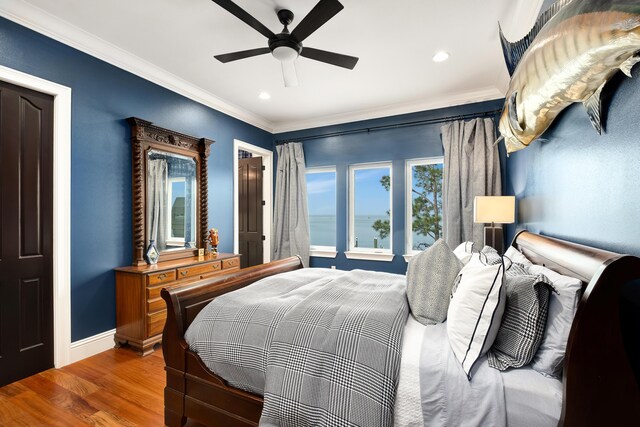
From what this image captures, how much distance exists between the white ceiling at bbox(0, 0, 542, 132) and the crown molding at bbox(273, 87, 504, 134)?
2 centimetres

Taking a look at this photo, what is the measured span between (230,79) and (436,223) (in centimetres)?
331

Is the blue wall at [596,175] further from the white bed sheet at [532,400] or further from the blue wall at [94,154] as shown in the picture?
the blue wall at [94,154]

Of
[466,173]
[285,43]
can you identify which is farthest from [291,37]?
[466,173]

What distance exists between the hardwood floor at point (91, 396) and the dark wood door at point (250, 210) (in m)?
2.63

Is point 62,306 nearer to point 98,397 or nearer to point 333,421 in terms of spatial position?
point 98,397

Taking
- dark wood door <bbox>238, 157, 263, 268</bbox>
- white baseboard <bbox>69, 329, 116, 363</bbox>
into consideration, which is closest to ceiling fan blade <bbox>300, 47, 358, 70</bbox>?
dark wood door <bbox>238, 157, 263, 268</bbox>

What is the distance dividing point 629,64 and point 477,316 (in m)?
1.02

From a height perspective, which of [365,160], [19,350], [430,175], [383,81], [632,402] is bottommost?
[19,350]

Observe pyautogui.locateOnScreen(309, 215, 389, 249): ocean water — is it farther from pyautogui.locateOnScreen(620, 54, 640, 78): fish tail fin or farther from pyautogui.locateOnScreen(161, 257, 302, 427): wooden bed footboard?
pyautogui.locateOnScreen(620, 54, 640, 78): fish tail fin

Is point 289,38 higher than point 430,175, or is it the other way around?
point 289,38

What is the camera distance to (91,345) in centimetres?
259

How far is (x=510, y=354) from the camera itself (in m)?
1.13

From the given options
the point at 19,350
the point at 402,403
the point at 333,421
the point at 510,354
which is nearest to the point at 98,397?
the point at 19,350

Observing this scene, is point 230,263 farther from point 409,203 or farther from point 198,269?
point 409,203
